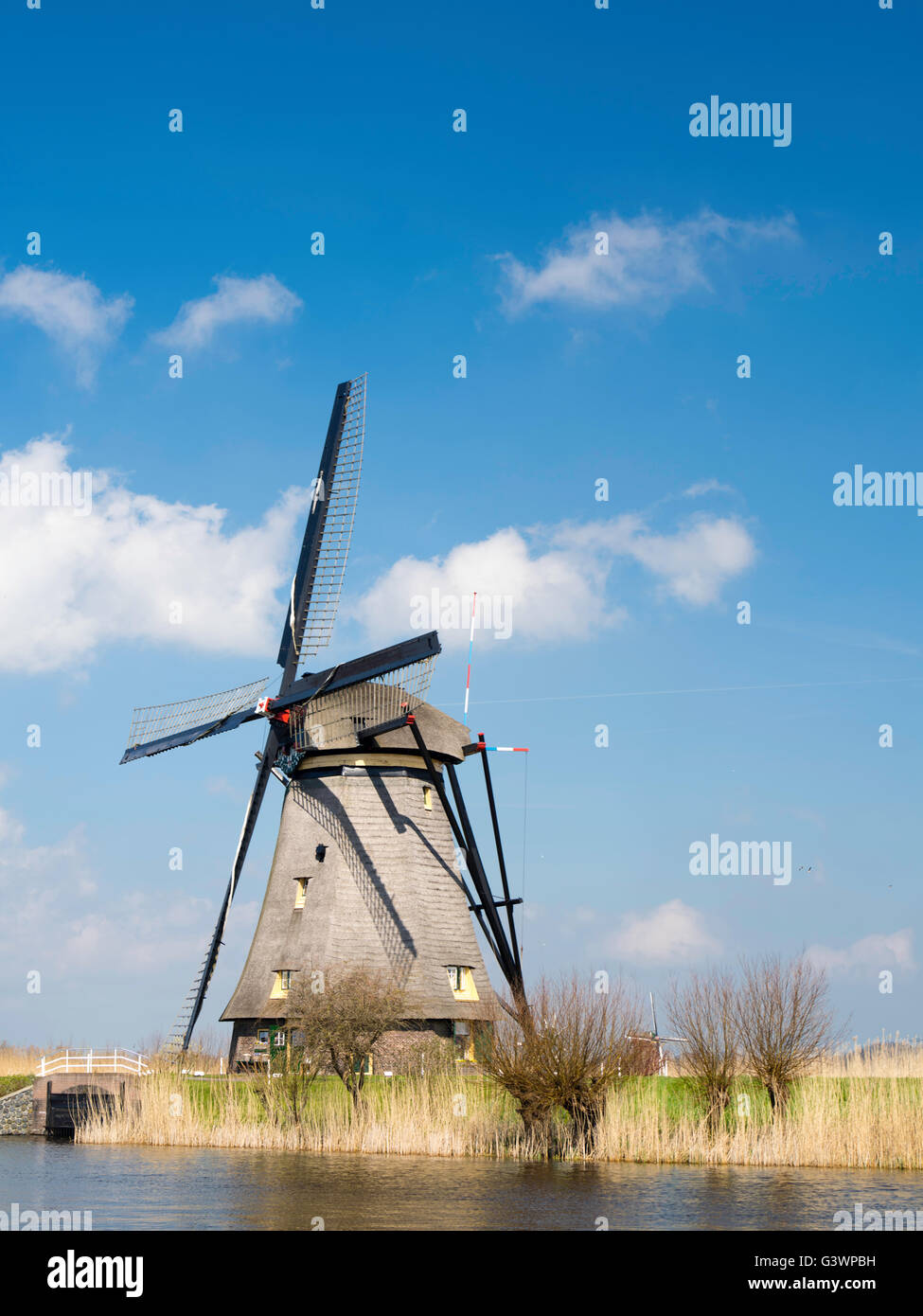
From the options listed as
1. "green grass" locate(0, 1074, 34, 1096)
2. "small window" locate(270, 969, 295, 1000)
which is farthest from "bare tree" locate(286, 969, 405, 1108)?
"green grass" locate(0, 1074, 34, 1096)

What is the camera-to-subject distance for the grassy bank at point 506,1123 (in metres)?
19.9

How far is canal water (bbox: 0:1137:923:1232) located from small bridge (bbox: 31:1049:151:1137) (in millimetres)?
5809

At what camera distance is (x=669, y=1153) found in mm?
20562

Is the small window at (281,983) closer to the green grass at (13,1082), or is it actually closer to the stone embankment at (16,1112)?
the stone embankment at (16,1112)

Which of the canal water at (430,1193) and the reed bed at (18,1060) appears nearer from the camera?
the canal water at (430,1193)

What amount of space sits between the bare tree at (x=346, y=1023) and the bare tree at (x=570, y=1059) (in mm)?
3748

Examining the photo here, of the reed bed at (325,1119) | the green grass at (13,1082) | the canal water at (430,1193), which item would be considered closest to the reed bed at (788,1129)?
the canal water at (430,1193)

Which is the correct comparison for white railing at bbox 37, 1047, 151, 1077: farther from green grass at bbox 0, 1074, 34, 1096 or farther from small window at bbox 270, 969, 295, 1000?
small window at bbox 270, 969, 295, 1000

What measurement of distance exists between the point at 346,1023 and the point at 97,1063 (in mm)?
7548

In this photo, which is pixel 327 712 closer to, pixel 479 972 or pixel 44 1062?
pixel 479 972

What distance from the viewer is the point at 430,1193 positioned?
16.6 meters

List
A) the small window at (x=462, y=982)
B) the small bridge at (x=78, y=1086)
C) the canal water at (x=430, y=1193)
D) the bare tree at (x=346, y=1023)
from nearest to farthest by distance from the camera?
the canal water at (x=430, y=1193) < the bare tree at (x=346, y=1023) < the small bridge at (x=78, y=1086) < the small window at (x=462, y=982)
